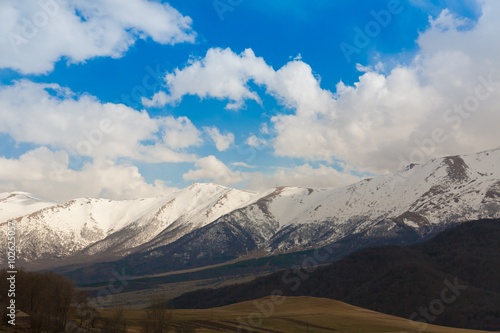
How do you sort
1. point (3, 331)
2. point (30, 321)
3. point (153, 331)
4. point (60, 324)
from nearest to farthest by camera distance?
1. point (3, 331)
2. point (30, 321)
3. point (60, 324)
4. point (153, 331)

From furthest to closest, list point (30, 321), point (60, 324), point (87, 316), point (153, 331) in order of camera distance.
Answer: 1. point (87, 316)
2. point (153, 331)
3. point (60, 324)
4. point (30, 321)

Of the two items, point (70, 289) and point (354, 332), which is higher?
point (70, 289)

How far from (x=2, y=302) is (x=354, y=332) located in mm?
116737

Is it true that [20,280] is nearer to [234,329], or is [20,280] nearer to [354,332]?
[234,329]

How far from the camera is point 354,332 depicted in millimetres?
191750

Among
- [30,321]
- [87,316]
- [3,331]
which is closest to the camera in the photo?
[3,331]

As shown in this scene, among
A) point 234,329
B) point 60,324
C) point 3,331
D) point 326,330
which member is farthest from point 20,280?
point 326,330

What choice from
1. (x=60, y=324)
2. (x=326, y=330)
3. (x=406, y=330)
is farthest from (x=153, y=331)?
(x=406, y=330)

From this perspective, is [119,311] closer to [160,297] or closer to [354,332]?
[160,297]

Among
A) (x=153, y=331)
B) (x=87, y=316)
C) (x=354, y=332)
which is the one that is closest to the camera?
(x=153, y=331)

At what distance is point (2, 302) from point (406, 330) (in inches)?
5395

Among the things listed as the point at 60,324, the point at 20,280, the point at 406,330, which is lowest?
the point at 406,330

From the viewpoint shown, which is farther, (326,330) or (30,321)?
(326,330)

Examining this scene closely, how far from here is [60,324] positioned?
5468 inches
